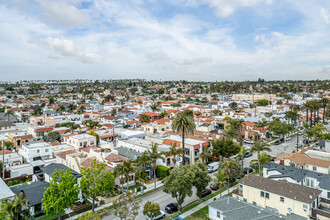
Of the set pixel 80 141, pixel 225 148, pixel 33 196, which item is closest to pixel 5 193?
pixel 33 196

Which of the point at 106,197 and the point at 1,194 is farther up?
the point at 1,194

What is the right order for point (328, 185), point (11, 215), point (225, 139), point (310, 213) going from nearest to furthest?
1. point (11, 215)
2. point (310, 213)
3. point (328, 185)
4. point (225, 139)

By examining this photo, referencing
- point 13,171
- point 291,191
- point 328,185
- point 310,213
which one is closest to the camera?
point 310,213

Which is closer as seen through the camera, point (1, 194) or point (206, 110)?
point (1, 194)

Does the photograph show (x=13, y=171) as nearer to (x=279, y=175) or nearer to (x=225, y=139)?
(x=225, y=139)

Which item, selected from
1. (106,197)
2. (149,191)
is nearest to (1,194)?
(106,197)

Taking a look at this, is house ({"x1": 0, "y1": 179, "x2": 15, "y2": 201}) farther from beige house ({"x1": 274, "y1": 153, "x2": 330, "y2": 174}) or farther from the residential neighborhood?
beige house ({"x1": 274, "y1": 153, "x2": 330, "y2": 174})

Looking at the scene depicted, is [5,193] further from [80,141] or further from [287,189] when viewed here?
[287,189]
